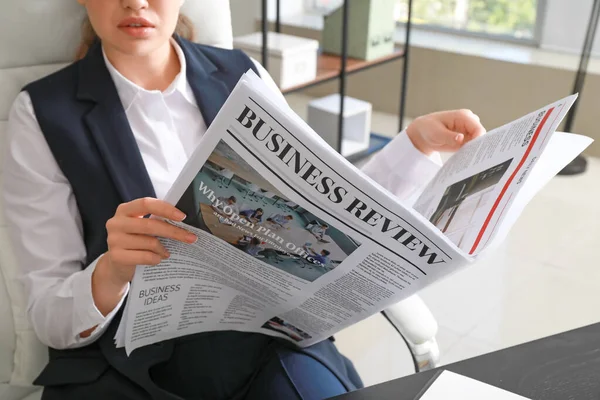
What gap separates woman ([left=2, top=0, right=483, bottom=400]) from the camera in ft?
2.83

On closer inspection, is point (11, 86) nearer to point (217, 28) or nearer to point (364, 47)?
point (217, 28)

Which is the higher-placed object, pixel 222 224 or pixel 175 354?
pixel 222 224

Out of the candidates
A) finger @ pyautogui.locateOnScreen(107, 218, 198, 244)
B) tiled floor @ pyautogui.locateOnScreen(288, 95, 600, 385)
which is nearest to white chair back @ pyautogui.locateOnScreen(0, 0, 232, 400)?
finger @ pyautogui.locateOnScreen(107, 218, 198, 244)

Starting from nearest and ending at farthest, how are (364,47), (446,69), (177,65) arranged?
(177,65), (364,47), (446,69)

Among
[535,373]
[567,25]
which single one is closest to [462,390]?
[535,373]

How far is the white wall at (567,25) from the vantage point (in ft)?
9.16

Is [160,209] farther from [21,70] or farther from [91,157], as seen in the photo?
[21,70]

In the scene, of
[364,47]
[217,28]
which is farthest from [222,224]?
[364,47]

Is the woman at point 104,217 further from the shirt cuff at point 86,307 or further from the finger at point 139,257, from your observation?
the finger at point 139,257

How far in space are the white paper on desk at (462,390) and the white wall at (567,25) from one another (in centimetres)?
254

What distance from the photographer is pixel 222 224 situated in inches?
25.0

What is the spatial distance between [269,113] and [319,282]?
23 cm

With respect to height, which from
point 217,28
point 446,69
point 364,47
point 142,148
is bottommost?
point 446,69

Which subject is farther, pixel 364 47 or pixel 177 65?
pixel 364 47
